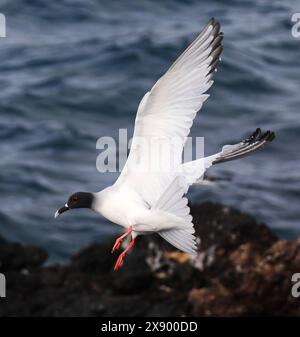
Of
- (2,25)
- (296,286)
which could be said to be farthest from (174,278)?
(2,25)

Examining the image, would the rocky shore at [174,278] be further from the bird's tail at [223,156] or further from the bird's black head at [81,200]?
the bird's black head at [81,200]

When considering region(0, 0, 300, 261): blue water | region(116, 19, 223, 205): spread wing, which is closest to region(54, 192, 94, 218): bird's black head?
region(116, 19, 223, 205): spread wing

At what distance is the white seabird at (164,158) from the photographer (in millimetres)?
7246

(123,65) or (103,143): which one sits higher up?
(123,65)

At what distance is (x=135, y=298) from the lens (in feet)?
32.8

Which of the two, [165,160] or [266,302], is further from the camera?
[266,302]

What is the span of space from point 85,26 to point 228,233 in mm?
13229

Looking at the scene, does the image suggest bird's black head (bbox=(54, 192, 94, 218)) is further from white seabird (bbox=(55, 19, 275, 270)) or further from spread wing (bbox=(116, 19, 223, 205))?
spread wing (bbox=(116, 19, 223, 205))

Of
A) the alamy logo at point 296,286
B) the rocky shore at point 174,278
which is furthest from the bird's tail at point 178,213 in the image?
the alamy logo at point 296,286

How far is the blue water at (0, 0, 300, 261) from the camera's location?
52.0 feet

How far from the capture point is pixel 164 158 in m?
7.50

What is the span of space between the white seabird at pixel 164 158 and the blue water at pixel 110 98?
708 cm
